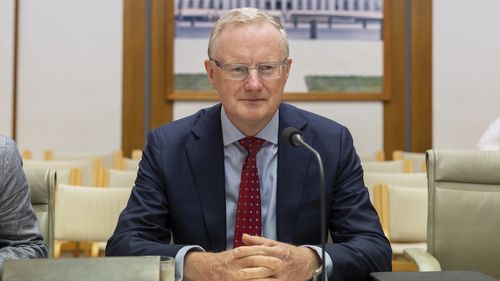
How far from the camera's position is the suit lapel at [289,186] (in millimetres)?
2021

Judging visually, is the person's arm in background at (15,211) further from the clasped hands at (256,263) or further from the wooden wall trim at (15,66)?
the wooden wall trim at (15,66)

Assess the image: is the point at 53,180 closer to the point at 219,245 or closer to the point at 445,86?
the point at 219,245

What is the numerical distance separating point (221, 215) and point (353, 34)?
5.12 m

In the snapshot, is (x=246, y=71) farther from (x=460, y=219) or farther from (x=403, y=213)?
(x=403, y=213)

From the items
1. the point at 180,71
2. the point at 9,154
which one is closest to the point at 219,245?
the point at 9,154

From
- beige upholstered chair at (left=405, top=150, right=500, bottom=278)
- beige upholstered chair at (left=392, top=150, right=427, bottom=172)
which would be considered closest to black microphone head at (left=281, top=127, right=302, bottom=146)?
beige upholstered chair at (left=405, top=150, right=500, bottom=278)

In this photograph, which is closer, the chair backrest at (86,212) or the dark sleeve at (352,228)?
the dark sleeve at (352,228)

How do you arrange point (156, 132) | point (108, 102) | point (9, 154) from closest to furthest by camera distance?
point (9, 154)
point (156, 132)
point (108, 102)

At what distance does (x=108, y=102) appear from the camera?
671 cm

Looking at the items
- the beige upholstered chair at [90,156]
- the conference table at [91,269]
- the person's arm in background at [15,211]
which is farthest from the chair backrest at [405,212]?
the beige upholstered chair at [90,156]

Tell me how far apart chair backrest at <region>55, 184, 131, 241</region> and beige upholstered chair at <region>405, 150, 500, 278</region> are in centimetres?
150

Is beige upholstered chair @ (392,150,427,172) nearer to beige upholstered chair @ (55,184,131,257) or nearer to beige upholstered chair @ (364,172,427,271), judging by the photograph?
beige upholstered chair @ (364,172,427,271)

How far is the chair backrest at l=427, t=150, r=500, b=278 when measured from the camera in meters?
2.40

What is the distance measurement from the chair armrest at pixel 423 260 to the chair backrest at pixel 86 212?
1.47m
